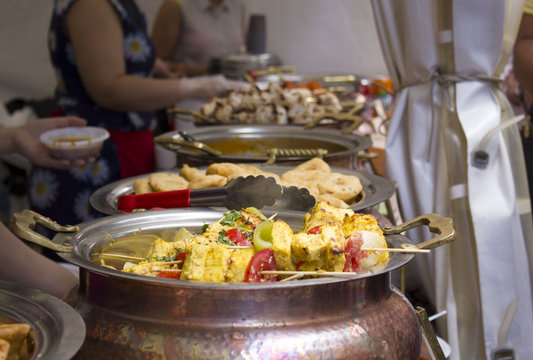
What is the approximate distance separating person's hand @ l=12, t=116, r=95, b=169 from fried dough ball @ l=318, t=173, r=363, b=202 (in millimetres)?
1077

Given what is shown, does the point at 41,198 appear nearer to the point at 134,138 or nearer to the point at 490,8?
the point at 134,138

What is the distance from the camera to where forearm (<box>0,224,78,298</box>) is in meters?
1.15

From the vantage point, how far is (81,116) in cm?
280

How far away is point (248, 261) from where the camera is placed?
940 millimetres

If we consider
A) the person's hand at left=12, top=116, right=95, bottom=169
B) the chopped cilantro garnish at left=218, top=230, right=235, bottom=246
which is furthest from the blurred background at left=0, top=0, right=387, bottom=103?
the chopped cilantro garnish at left=218, top=230, right=235, bottom=246

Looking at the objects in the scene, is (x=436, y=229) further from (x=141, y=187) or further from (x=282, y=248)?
(x=141, y=187)

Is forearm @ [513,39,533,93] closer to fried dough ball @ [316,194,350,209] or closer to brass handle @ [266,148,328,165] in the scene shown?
brass handle @ [266,148,328,165]

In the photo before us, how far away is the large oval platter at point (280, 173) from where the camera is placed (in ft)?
4.59

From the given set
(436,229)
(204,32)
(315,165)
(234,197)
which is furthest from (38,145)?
(204,32)

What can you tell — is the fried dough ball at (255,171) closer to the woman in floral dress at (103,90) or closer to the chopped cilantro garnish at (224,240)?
→ the chopped cilantro garnish at (224,240)

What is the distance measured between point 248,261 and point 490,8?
4.49 ft

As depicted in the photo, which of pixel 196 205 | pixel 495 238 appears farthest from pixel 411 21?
pixel 196 205

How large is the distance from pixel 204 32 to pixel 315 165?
356 centimetres

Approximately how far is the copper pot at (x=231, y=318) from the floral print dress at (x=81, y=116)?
6.17 feet
